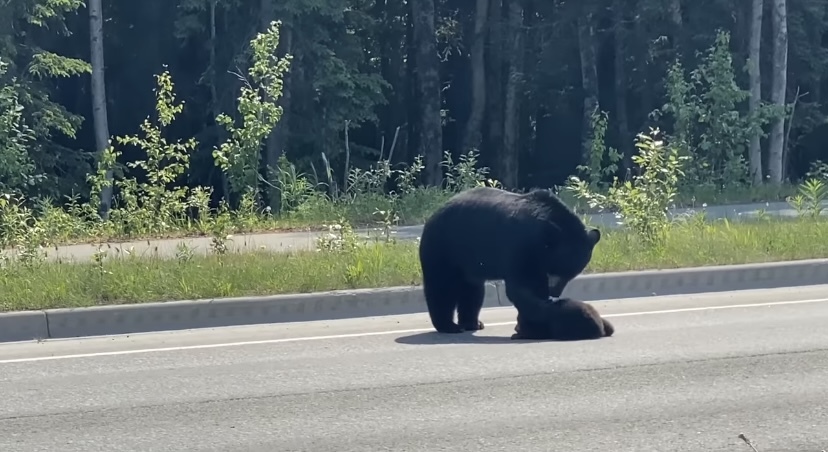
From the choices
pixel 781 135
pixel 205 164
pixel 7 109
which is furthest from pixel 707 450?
pixel 205 164

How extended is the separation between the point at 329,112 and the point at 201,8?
4007 mm

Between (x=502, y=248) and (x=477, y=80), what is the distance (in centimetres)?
2687

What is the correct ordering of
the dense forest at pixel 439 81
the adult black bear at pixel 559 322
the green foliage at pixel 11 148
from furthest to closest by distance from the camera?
1. the dense forest at pixel 439 81
2. the green foliage at pixel 11 148
3. the adult black bear at pixel 559 322

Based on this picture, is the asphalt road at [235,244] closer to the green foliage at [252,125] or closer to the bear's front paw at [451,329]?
the green foliage at [252,125]

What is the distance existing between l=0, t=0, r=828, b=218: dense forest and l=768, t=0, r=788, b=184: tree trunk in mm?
54

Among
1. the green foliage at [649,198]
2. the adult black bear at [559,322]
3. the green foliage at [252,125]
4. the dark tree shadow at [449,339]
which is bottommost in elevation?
the dark tree shadow at [449,339]

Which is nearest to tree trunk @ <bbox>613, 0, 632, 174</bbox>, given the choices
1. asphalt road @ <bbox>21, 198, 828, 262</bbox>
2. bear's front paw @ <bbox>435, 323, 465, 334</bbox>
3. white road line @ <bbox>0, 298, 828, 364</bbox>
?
asphalt road @ <bbox>21, 198, 828, 262</bbox>

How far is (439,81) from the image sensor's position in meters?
33.8

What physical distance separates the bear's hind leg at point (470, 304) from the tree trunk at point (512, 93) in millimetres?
24993

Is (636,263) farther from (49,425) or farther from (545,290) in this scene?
(49,425)

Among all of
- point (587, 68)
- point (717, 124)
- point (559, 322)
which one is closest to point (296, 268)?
point (559, 322)

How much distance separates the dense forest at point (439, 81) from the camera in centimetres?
2561

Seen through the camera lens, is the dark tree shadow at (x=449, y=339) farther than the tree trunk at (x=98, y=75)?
No

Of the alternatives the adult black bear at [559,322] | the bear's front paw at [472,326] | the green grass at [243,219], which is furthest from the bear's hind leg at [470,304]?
the green grass at [243,219]
